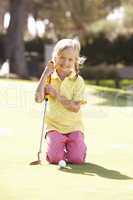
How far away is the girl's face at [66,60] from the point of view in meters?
6.35

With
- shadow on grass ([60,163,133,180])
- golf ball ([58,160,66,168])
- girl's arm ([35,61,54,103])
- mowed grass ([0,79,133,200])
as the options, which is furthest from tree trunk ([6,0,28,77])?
golf ball ([58,160,66,168])

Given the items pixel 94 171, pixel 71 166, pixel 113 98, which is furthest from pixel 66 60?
pixel 113 98

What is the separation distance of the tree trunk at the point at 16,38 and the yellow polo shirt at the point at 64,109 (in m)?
21.3

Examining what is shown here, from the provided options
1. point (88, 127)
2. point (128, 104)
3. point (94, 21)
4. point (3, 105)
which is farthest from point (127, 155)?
point (94, 21)

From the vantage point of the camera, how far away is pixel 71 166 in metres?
6.18

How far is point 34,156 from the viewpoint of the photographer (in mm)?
6812

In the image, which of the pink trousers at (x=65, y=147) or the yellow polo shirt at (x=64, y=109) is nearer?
the pink trousers at (x=65, y=147)

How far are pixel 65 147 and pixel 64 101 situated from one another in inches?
18.4

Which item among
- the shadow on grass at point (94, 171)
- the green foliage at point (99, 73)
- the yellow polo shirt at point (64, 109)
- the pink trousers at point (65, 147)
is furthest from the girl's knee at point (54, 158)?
the green foliage at point (99, 73)

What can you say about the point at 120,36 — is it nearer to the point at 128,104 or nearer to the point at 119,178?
the point at 128,104

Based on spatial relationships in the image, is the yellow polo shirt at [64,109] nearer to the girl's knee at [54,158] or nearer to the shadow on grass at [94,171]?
the girl's knee at [54,158]

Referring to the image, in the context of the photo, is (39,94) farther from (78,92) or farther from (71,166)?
(71,166)

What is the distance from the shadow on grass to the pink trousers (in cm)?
12

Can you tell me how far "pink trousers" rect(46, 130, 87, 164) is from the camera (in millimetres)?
6285
